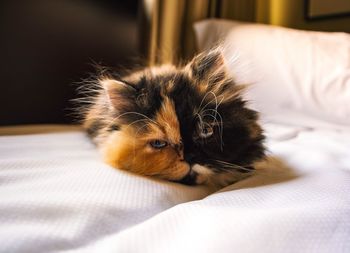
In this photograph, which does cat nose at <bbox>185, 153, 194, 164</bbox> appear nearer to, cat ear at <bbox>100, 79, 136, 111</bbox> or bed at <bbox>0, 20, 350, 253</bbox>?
bed at <bbox>0, 20, 350, 253</bbox>

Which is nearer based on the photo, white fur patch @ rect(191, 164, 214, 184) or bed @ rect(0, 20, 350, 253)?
bed @ rect(0, 20, 350, 253)

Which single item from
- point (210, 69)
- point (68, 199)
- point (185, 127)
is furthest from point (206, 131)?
point (68, 199)

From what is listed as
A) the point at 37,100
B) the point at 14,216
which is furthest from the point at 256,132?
the point at 37,100

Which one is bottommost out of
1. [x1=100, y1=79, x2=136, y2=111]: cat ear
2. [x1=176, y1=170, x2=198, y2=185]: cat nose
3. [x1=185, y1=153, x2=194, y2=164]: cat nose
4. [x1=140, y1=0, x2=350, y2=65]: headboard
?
[x1=176, y1=170, x2=198, y2=185]: cat nose

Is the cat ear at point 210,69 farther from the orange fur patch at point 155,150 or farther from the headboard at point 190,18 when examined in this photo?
the headboard at point 190,18

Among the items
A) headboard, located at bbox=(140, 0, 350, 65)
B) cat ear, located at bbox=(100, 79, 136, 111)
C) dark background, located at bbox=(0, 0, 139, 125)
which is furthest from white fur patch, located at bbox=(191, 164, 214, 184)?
headboard, located at bbox=(140, 0, 350, 65)

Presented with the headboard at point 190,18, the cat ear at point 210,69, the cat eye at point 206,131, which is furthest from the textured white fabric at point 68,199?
the headboard at point 190,18
